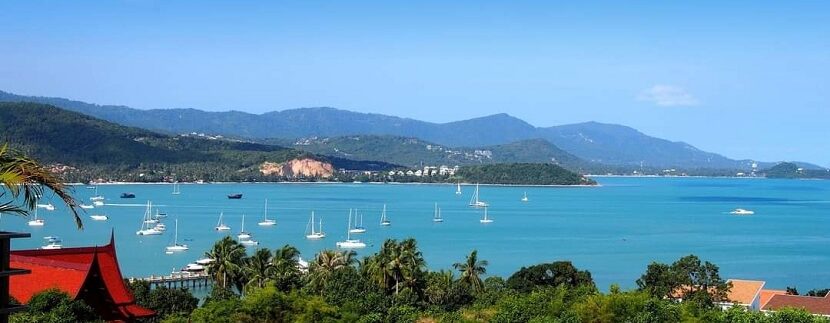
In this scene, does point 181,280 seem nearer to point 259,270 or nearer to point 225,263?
point 225,263

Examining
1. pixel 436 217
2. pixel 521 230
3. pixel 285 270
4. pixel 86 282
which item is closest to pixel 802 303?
pixel 285 270

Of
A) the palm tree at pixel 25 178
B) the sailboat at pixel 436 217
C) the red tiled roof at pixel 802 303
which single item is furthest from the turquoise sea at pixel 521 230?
the palm tree at pixel 25 178

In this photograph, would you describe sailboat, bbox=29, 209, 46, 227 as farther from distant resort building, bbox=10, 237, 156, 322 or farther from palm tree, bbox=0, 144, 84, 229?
palm tree, bbox=0, 144, 84, 229

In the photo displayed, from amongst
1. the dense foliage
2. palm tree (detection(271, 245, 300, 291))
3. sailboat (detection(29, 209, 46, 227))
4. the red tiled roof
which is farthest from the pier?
sailboat (detection(29, 209, 46, 227))

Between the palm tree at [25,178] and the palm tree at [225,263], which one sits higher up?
the palm tree at [25,178]

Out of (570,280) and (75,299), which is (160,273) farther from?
(75,299)

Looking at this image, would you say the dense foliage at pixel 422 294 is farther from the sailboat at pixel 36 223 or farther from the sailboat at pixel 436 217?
the sailboat at pixel 436 217
